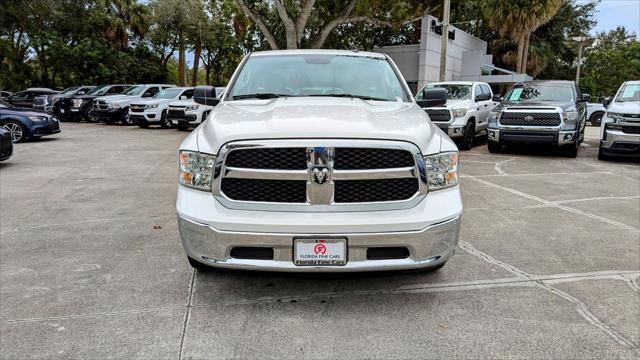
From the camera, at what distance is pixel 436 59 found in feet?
85.5

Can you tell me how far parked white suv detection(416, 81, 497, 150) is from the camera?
474 inches

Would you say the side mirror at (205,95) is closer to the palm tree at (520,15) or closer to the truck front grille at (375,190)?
the truck front grille at (375,190)

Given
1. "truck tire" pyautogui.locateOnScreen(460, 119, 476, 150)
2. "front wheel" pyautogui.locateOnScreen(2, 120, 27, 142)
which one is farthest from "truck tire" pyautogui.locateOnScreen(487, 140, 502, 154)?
"front wheel" pyautogui.locateOnScreen(2, 120, 27, 142)

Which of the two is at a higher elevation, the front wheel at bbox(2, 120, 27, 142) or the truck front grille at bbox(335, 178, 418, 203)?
the truck front grille at bbox(335, 178, 418, 203)

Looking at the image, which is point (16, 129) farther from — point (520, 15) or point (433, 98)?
point (520, 15)

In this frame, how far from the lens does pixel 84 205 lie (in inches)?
252

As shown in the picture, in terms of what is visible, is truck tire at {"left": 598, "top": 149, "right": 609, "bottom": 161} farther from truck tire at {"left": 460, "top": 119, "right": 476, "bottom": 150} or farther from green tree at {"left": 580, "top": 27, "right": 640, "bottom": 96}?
green tree at {"left": 580, "top": 27, "right": 640, "bottom": 96}

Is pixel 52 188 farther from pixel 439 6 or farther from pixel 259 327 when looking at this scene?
pixel 439 6

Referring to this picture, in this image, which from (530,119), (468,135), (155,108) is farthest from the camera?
(155,108)

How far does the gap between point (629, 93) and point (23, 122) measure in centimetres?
1526

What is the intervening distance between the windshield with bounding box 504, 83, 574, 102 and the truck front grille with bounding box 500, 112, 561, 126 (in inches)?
32.0

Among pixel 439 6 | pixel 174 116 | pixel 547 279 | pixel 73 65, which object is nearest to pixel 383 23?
pixel 439 6

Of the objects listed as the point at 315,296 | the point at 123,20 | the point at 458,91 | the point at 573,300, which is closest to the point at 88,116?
the point at 123,20

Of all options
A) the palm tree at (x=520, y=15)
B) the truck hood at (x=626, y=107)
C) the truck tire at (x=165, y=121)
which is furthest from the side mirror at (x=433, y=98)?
the palm tree at (x=520, y=15)
